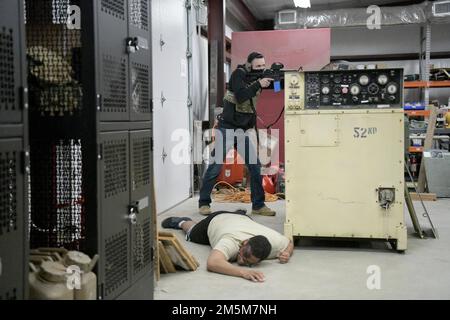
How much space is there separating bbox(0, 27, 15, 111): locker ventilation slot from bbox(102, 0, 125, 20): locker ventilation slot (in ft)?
2.06

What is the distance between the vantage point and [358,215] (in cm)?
378

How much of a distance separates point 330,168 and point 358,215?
41 centimetres

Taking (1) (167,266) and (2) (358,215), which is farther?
(2) (358,215)

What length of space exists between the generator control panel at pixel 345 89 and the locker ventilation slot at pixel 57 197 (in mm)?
1965

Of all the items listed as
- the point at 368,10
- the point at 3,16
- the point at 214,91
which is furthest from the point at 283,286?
the point at 368,10

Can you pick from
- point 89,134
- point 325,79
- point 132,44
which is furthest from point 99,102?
point 325,79

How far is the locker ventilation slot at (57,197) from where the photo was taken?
2297 mm

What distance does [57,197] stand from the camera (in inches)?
92.1

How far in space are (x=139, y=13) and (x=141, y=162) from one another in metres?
0.77

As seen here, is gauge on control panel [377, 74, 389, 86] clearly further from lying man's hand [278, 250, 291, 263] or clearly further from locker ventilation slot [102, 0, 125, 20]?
locker ventilation slot [102, 0, 125, 20]

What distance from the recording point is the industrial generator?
3.70 metres

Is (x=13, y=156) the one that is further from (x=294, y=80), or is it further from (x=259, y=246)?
(x=294, y=80)

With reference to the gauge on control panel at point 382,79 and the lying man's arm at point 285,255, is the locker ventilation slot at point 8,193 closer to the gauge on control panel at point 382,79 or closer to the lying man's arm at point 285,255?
the lying man's arm at point 285,255
